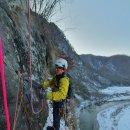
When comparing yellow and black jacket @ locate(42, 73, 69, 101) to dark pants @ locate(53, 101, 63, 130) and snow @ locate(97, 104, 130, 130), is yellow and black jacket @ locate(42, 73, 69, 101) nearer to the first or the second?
dark pants @ locate(53, 101, 63, 130)

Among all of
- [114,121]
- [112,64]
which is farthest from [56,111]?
[112,64]

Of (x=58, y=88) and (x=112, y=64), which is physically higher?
(x=112, y=64)

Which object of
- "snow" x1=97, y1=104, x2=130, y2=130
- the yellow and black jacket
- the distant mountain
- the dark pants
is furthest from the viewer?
the distant mountain

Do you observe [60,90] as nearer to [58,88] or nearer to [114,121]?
[58,88]

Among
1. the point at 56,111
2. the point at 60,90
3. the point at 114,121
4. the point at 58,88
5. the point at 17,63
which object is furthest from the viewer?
the point at 114,121

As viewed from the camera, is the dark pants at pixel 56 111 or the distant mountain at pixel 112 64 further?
the distant mountain at pixel 112 64

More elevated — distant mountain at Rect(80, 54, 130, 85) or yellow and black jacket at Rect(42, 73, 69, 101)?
distant mountain at Rect(80, 54, 130, 85)

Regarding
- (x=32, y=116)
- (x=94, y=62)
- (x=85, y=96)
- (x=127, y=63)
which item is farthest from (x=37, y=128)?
(x=127, y=63)

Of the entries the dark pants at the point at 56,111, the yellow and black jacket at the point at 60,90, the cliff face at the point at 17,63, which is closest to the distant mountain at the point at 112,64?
the cliff face at the point at 17,63

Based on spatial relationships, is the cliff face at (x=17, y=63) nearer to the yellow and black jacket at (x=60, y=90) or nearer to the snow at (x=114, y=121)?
the yellow and black jacket at (x=60, y=90)

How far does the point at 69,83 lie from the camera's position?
7.73m

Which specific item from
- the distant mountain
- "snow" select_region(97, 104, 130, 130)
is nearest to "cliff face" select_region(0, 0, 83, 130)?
"snow" select_region(97, 104, 130, 130)

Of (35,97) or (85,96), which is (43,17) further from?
(85,96)

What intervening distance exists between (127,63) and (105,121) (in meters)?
93.4
